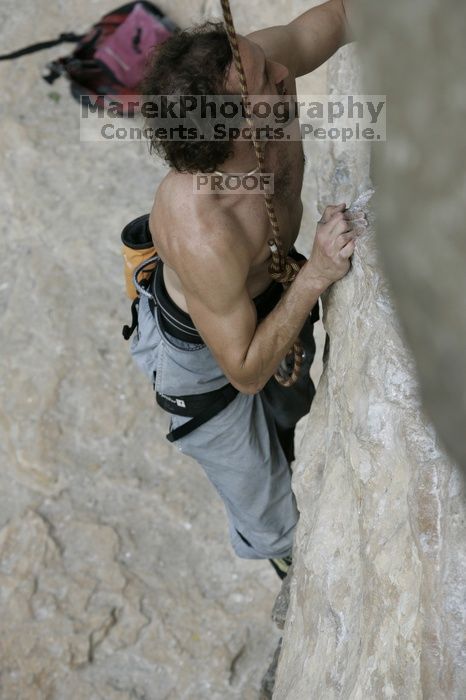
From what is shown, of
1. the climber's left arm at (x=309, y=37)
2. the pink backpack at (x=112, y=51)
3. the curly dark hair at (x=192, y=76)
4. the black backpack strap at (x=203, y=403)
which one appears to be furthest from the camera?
the pink backpack at (x=112, y=51)

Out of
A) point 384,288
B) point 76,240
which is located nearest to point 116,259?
point 76,240

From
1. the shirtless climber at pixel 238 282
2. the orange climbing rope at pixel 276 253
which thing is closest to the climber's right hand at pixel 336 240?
the shirtless climber at pixel 238 282

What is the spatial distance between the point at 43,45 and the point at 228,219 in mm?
3150

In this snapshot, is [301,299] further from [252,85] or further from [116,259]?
[116,259]

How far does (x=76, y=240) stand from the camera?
12.0 feet

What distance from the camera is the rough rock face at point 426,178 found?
0.89ft

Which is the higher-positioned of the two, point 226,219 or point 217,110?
point 217,110

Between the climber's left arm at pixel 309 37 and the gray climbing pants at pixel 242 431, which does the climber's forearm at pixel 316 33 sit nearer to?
the climber's left arm at pixel 309 37

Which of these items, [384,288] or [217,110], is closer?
[384,288]

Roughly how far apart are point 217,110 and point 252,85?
0.10m

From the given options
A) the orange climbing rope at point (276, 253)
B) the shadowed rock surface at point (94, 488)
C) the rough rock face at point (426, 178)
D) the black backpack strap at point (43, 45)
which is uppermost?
the black backpack strap at point (43, 45)

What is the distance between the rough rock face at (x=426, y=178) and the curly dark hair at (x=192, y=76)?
1243 mm

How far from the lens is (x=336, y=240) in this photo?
1431 mm

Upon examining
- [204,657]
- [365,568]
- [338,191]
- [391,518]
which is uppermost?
[338,191]
